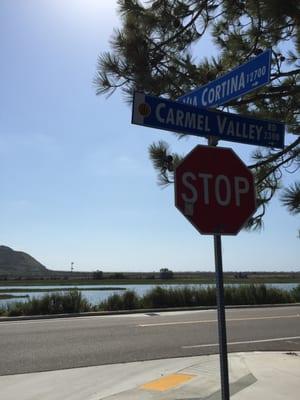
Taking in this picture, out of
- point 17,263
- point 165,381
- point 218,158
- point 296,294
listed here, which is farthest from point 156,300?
point 17,263

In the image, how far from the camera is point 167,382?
816cm

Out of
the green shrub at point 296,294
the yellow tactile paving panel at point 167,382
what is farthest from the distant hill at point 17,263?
the yellow tactile paving panel at point 167,382

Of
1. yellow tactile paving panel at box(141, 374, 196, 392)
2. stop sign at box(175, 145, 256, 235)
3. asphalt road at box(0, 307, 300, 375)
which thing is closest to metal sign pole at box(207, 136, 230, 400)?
stop sign at box(175, 145, 256, 235)

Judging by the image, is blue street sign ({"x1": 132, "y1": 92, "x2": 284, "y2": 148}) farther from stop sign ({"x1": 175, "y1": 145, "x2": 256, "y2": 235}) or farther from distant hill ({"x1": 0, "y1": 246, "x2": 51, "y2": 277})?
distant hill ({"x1": 0, "y1": 246, "x2": 51, "y2": 277})

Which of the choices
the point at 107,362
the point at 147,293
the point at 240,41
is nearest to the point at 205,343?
the point at 107,362

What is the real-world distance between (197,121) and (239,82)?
592mm

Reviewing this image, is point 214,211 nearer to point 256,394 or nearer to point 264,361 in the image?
point 256,394

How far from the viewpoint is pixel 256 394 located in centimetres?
704

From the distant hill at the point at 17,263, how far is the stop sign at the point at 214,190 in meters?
128

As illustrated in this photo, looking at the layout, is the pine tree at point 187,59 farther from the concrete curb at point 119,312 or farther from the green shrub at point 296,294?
the green shrub at point 296,294

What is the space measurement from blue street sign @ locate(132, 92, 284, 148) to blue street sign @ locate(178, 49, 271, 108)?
0.82ft

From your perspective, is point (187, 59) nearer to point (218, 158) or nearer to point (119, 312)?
point (218, 158)

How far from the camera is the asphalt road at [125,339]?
428 inches

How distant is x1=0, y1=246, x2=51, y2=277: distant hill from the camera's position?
13325 cm
